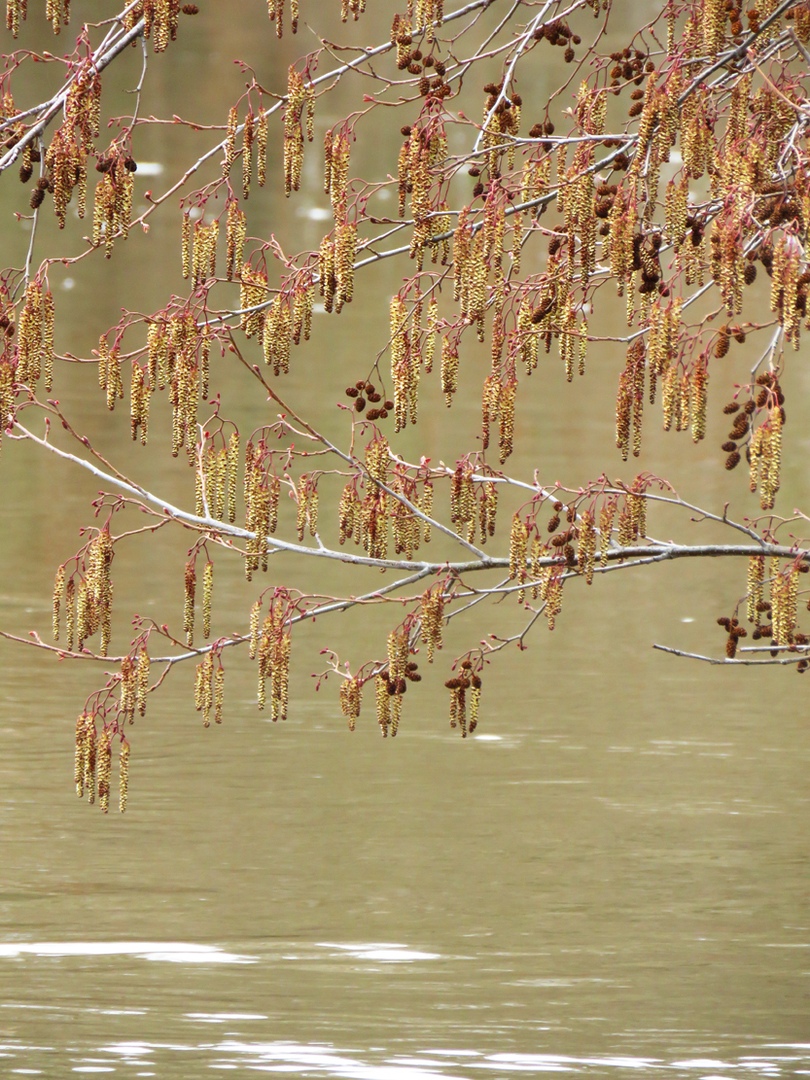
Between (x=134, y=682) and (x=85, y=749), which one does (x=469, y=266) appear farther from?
(x=85, y=749)

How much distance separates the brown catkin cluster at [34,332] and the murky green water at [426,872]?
1.86m

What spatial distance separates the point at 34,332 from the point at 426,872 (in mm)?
3392

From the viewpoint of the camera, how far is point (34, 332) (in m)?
6.11

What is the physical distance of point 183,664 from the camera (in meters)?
12.7

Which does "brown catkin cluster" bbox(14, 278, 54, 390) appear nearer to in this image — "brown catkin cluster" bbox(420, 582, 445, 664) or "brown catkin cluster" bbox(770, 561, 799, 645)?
"brown catkin cluster" bbox(420, 582, 445, 664)

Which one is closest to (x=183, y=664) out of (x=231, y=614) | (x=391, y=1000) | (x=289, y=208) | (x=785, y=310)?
(x=231, y=614)

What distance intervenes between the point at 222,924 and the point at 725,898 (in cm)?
171

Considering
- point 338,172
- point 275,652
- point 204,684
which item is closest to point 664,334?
point 338,172

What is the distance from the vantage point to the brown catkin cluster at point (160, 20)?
240 inches

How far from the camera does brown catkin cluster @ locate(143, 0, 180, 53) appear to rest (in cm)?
610

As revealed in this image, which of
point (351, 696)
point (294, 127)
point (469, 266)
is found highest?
point (294, 127)

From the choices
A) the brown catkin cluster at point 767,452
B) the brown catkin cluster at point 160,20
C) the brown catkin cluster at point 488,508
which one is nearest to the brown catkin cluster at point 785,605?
the brown catkin cluster at point 767,452

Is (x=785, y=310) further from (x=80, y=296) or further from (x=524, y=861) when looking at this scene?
(x=80, y=296)

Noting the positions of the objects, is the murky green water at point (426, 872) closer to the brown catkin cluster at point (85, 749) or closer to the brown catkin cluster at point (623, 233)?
the brown catkin cluster at point (85, 749)
